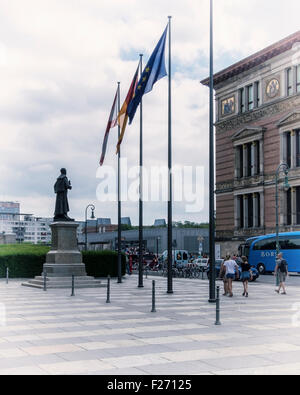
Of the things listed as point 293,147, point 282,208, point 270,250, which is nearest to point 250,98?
point 293,147

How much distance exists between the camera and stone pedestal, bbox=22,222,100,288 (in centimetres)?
3094

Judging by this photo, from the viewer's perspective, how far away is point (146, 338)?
42.4 ft

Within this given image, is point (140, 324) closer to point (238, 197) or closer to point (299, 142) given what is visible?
point (299, 142)

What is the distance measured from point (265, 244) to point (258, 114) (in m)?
12.9

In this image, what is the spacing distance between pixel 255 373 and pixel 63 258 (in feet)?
76.6

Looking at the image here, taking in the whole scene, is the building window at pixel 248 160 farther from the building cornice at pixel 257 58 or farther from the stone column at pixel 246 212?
the building cornice at pixel 257 58

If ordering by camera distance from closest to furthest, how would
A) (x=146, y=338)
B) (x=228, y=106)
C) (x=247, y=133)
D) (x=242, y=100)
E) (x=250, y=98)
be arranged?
(x=146, y=338)
(x=247, y=133)
(x=250, y=98)
(x=242, y=100)
(x=228, y=106)

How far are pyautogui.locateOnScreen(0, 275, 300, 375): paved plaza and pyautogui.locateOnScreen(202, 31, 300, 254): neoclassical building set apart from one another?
30.6 meters

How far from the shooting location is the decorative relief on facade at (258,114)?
50.4 m

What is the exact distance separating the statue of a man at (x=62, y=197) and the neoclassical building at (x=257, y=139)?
23958 millimetres

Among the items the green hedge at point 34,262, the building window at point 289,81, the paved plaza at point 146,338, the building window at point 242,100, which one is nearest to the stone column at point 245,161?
the building window at point 242,100

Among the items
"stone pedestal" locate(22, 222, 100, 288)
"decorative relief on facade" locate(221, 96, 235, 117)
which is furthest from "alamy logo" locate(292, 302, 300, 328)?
"decorative relief on facade" locate(221, 96, 235, 117)

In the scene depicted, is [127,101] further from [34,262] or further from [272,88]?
[272,88]

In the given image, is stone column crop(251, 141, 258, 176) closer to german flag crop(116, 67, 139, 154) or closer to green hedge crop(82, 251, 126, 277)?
green hedge crop(82, 251, 126, 277)
